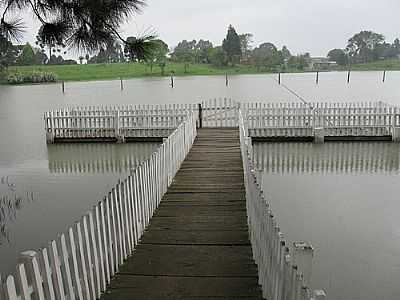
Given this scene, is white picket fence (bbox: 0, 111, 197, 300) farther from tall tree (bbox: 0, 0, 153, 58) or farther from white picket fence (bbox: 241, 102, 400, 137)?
white picket fence (bbox: 241, 102, 400, 137)

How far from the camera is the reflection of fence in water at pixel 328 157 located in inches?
389

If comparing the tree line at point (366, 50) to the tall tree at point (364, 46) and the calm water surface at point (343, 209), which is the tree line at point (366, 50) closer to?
the tall tree at point (364, 46)

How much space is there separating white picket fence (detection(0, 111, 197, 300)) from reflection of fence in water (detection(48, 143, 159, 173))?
529 centimetres

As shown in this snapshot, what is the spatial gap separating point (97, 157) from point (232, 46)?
252ft

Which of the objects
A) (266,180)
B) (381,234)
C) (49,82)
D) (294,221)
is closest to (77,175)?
(266,180)

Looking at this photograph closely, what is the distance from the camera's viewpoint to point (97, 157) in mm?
11695

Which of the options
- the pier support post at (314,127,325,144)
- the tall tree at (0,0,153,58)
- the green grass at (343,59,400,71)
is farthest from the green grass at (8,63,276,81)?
the tall tree at (0,0,153,58)

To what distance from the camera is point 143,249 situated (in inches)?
171

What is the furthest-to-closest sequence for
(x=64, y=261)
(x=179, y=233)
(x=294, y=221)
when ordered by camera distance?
(x=294, y=221), (x=179, y=233), (x=64, y=261)

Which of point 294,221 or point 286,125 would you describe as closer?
point 294,221

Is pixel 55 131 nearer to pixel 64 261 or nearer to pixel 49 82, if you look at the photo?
pixel 64 261

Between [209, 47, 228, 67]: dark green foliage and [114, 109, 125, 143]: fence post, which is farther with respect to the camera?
[209, 47, 228, 67]: dark green foliage

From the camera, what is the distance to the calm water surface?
459 centimetres

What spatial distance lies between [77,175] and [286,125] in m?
7.18
